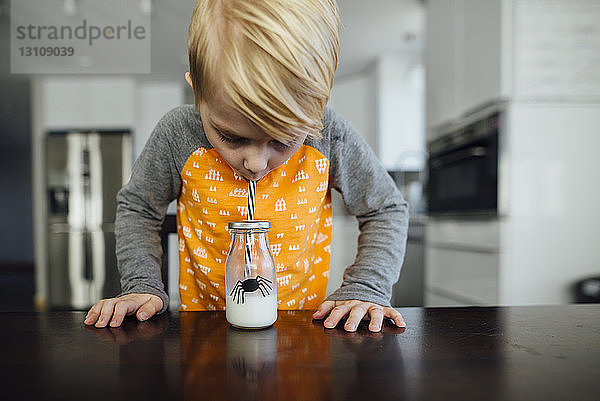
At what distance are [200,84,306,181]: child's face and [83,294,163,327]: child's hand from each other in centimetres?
21

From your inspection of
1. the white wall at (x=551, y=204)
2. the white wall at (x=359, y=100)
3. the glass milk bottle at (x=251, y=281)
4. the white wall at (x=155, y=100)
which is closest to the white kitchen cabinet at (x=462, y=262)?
the white wall at (x=551, y=204)

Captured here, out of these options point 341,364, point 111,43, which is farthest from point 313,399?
point 111,43

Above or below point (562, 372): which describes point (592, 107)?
above

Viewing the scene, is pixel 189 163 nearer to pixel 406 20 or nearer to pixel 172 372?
pixel 172 372

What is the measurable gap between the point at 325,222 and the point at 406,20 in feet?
10.5

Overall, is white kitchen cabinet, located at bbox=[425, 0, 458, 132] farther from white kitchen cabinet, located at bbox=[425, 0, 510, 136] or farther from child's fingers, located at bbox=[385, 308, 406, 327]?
child's fingers, located at bbox=[385, 308, 406, 327]

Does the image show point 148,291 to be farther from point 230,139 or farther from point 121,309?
point 230,139

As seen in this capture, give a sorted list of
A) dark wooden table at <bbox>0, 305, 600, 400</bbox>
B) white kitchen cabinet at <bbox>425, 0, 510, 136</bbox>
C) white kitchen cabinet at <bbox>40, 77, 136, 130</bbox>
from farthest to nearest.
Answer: white kitchen cabinet at <bbox>40, 77, 136, 130</bbox> → white kitchen cabinet at <bbox>425, 0, 510, 136</bbox> → dark wooden table at <bbox>0, 305, 600, 400</bbox>

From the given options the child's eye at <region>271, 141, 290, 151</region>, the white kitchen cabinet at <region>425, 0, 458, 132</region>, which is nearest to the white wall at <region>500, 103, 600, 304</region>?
the white kitchen cabinet at <region>425, 0, 458, 132</region>

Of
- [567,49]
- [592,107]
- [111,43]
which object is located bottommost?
[592,107]

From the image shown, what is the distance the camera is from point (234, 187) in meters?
0.76

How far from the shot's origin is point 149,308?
1.89ft

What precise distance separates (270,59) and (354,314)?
0.30 meters

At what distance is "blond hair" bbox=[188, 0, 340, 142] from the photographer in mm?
440
